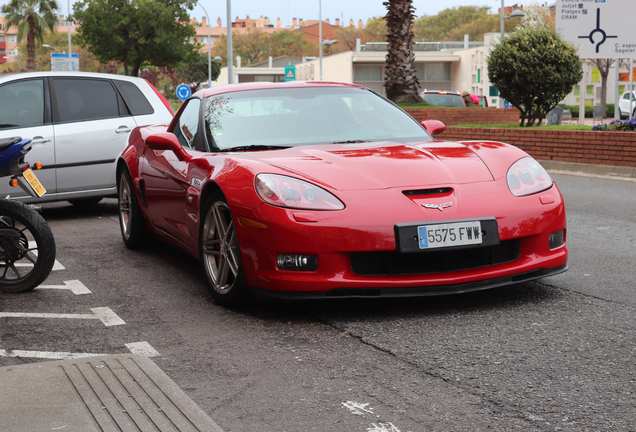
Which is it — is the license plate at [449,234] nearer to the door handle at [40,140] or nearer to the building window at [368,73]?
the door handle at [40,140]

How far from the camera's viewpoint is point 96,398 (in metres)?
3.18

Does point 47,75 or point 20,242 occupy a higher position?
point 47,75

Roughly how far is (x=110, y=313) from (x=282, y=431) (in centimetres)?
217

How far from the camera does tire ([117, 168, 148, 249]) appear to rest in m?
6.71

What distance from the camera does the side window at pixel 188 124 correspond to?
18.5 ft

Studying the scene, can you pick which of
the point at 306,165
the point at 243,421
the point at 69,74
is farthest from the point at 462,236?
the point at 69,74

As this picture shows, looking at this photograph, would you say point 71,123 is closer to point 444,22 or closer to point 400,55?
point 400,55

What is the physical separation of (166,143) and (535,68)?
12.7 metres

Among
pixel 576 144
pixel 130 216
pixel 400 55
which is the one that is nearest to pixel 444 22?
pixel 400 55

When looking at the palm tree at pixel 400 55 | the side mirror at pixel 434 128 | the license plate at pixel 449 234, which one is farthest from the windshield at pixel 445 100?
the license plate at pixel 449 234

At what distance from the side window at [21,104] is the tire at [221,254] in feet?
15.0

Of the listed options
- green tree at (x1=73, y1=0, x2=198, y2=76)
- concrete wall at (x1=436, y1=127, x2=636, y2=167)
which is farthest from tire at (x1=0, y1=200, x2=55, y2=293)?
green tree at (x1=73, y1=0, x2=198, y2=76)

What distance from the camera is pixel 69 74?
9188 mm

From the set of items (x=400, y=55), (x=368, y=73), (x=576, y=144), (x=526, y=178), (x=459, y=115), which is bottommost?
(x=576, y=144)
